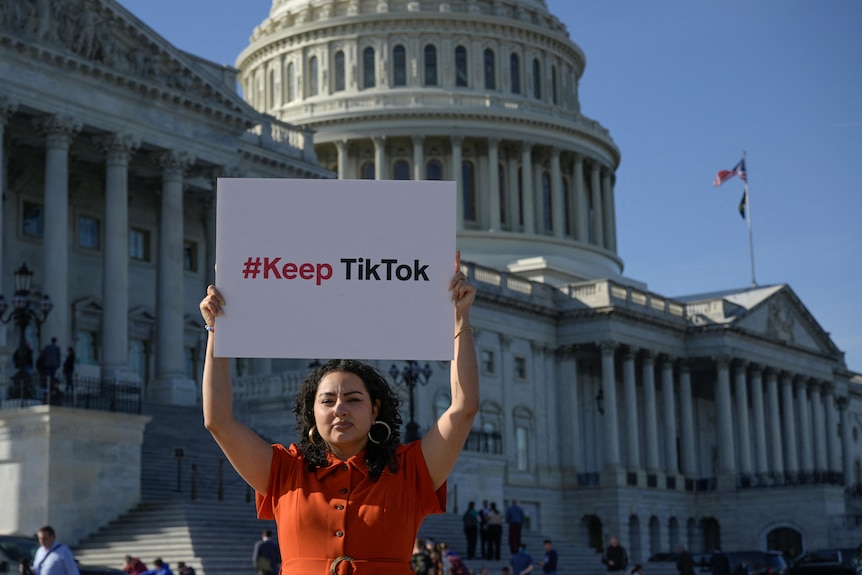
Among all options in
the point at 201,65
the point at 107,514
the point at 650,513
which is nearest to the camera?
the point at 107,514

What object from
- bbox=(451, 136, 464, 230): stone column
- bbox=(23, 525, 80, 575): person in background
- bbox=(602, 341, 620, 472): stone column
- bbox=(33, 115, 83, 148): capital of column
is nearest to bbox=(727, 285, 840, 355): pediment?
bbox=(602, 341, 620, 472): stone column

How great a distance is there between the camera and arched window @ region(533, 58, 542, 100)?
331 feet

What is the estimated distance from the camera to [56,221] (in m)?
46.9

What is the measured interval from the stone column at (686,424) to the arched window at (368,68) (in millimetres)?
27462

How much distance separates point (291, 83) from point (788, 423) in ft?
122

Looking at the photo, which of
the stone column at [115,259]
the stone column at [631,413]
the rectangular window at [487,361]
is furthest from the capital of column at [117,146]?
the stone column at [631,413]

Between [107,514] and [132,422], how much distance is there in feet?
7.08

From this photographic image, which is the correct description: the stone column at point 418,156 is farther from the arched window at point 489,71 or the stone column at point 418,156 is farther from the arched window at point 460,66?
the arched window at point 489,71

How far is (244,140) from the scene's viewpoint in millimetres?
57844

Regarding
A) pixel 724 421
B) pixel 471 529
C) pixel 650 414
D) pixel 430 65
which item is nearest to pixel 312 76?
pixel 430 65

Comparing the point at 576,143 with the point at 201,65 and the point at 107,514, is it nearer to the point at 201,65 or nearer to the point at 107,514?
the point at 201,65

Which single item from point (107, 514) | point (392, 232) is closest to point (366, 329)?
point (392, 232)

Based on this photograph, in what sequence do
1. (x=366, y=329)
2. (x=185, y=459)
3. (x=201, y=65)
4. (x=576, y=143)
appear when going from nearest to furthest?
(x=366, y=329) → (x=185, y=459) → (x=201, y=65) → (x=576, y=143)

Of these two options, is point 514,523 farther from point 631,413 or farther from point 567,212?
point 567,212
